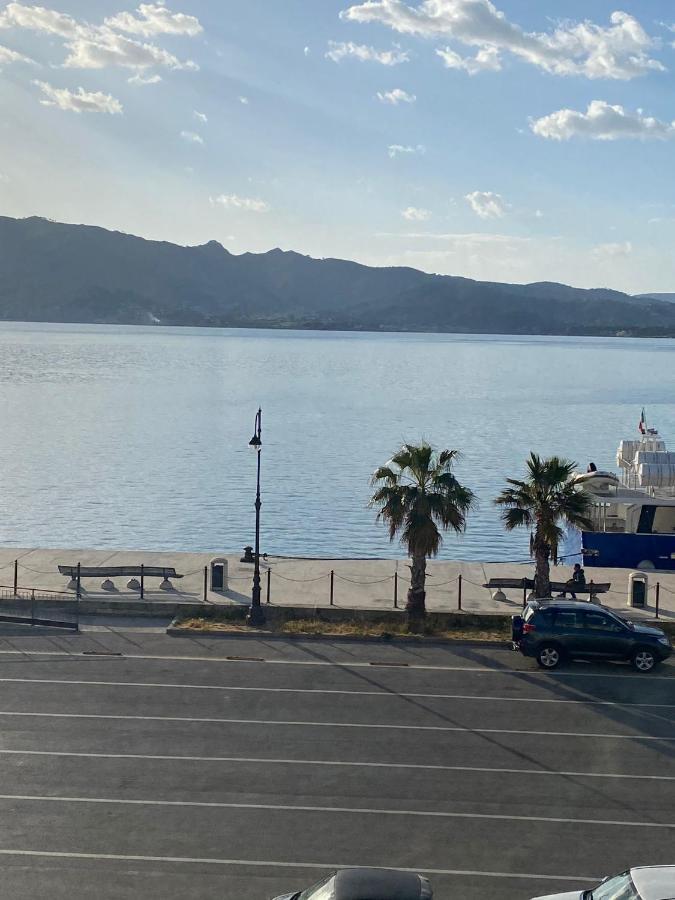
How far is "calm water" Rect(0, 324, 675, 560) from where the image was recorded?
5900 centimetres

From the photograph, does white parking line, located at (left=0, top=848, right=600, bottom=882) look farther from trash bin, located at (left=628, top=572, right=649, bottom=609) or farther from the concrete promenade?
trash bin, located at (left=628, top=572, right=649, bottom=609)

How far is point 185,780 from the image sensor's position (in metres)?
16.0

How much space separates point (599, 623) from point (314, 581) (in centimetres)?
1052

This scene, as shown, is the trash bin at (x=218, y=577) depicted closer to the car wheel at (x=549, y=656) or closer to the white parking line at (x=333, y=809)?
the car wheel at (x=549, y=656)

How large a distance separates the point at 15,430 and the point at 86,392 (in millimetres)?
43788

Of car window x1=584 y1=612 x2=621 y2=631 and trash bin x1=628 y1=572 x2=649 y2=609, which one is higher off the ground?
car window x1=584 y1=612 x2=621 y2=631

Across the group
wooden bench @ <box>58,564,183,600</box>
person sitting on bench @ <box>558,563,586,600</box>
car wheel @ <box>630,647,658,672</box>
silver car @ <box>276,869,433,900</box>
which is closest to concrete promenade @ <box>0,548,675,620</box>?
wooden bench @ <box>58,564,183,600</box>

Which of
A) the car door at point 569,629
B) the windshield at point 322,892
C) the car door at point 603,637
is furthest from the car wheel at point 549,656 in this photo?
the windshield at point 322,892

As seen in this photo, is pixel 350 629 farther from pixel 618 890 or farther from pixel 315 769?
pixel 618 890

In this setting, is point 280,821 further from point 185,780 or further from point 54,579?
point 54,579

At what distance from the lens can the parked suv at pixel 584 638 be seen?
74.1 ft

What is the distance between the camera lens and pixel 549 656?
22.7m

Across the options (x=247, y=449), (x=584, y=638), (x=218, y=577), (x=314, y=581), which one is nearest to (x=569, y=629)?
(x=584, y=638)

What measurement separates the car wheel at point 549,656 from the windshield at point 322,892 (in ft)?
41.9
